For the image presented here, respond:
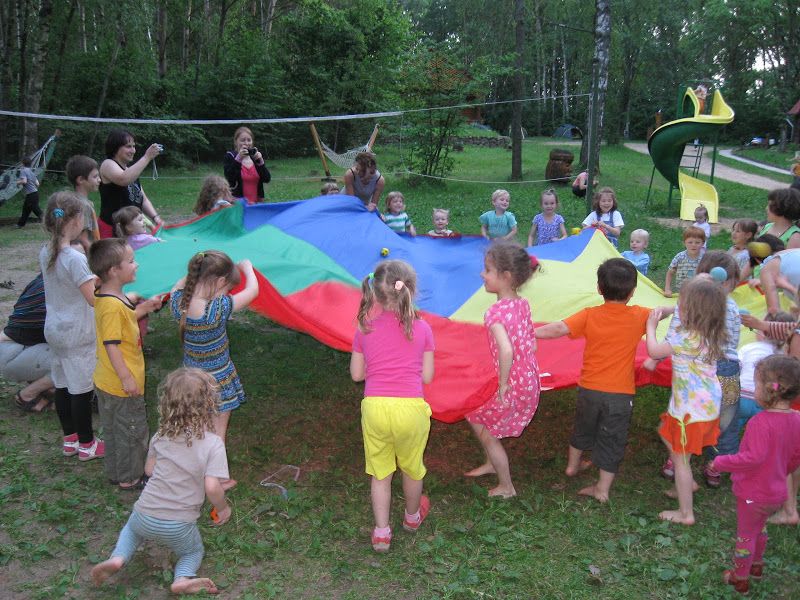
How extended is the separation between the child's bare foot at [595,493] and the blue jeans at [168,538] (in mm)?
1916

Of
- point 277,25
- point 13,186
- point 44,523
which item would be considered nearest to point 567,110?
point 277,25

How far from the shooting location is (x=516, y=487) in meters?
3.57

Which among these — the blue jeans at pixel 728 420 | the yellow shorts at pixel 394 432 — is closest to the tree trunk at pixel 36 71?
the yellow shorts at pixel 394 432

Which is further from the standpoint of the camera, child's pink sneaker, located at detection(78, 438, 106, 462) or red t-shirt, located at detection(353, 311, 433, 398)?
child's pink sneaker, located at detection(78, 438, 106, 462)

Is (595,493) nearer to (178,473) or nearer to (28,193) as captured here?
(178,473)

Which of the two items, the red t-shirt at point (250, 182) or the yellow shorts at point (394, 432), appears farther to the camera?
the red t-shirt at point (250, 182)

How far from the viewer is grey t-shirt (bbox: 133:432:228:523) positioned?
2668mm

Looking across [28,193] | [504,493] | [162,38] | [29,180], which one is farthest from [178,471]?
[162,38]

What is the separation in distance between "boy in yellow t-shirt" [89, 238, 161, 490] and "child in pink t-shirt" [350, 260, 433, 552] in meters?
1.14

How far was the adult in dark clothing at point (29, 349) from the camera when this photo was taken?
4246 mm

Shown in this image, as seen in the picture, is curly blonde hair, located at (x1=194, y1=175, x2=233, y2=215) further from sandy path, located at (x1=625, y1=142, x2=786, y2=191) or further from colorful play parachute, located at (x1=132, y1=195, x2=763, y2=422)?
sandy path, located at (x1=625, y1=142, x2=786, y2=191)

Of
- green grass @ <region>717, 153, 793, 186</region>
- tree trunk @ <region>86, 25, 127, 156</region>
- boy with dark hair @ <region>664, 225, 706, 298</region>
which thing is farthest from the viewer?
green grass @ <region>717, 153, 793, 186</region>

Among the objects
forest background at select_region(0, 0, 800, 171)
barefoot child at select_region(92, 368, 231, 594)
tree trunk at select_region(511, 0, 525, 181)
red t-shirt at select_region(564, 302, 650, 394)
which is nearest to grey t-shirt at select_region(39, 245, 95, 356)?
barefoot child at select_region(92, 368, 231, 594)

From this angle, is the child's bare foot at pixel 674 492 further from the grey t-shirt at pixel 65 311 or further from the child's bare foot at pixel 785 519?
the grey t-shirt at pixel 65 311
